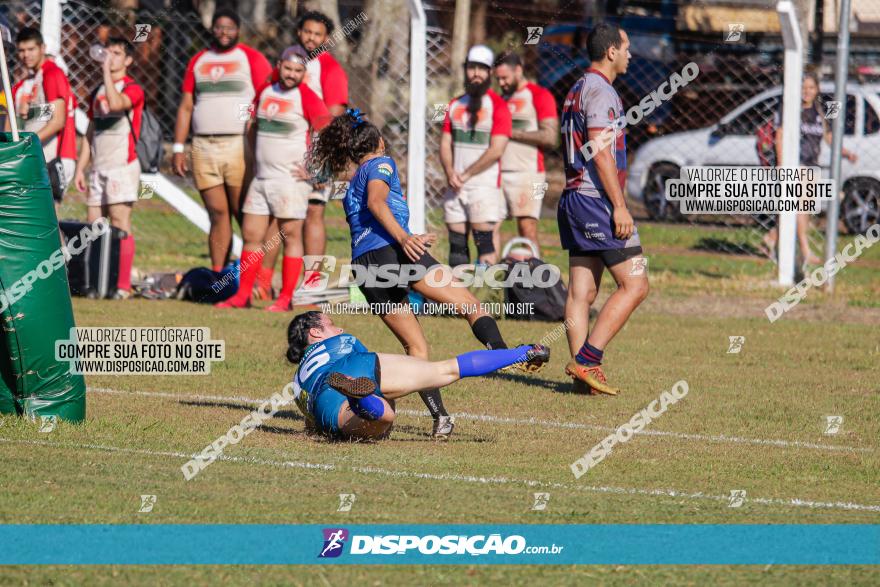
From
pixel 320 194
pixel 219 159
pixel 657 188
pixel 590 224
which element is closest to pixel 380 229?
pixel 590 224

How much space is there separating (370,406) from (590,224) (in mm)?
2726

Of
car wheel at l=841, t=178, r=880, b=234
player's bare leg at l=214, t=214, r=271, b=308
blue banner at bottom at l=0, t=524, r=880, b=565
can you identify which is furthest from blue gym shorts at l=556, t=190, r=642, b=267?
car wheel at l=841, t=178, r=880, b=234

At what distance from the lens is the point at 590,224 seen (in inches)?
368

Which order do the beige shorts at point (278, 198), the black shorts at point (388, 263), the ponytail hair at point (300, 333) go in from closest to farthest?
1. the ponytail hair at point (300, 333)
2. the black shorts at point (388, 263)
3. the beige shorts at point (278, 198)

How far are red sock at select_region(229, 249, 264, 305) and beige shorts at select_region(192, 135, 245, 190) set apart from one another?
79 cm

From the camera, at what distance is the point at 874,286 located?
52.0 ft

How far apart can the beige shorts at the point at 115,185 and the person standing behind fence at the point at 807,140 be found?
6.63 m

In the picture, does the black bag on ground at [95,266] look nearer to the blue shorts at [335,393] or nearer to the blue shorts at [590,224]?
the blue shorts at [590,224]

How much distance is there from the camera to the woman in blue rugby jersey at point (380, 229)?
7.84 metres

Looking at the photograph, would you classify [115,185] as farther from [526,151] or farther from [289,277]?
[526,151]

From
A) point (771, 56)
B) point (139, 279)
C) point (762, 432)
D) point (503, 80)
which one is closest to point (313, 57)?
point (503, 80)

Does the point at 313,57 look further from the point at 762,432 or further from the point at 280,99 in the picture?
the point at 762,432

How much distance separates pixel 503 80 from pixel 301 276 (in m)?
2.71

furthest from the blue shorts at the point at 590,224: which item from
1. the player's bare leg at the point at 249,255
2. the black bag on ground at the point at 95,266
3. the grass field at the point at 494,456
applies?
the black bag on ground at the point at 95,266
